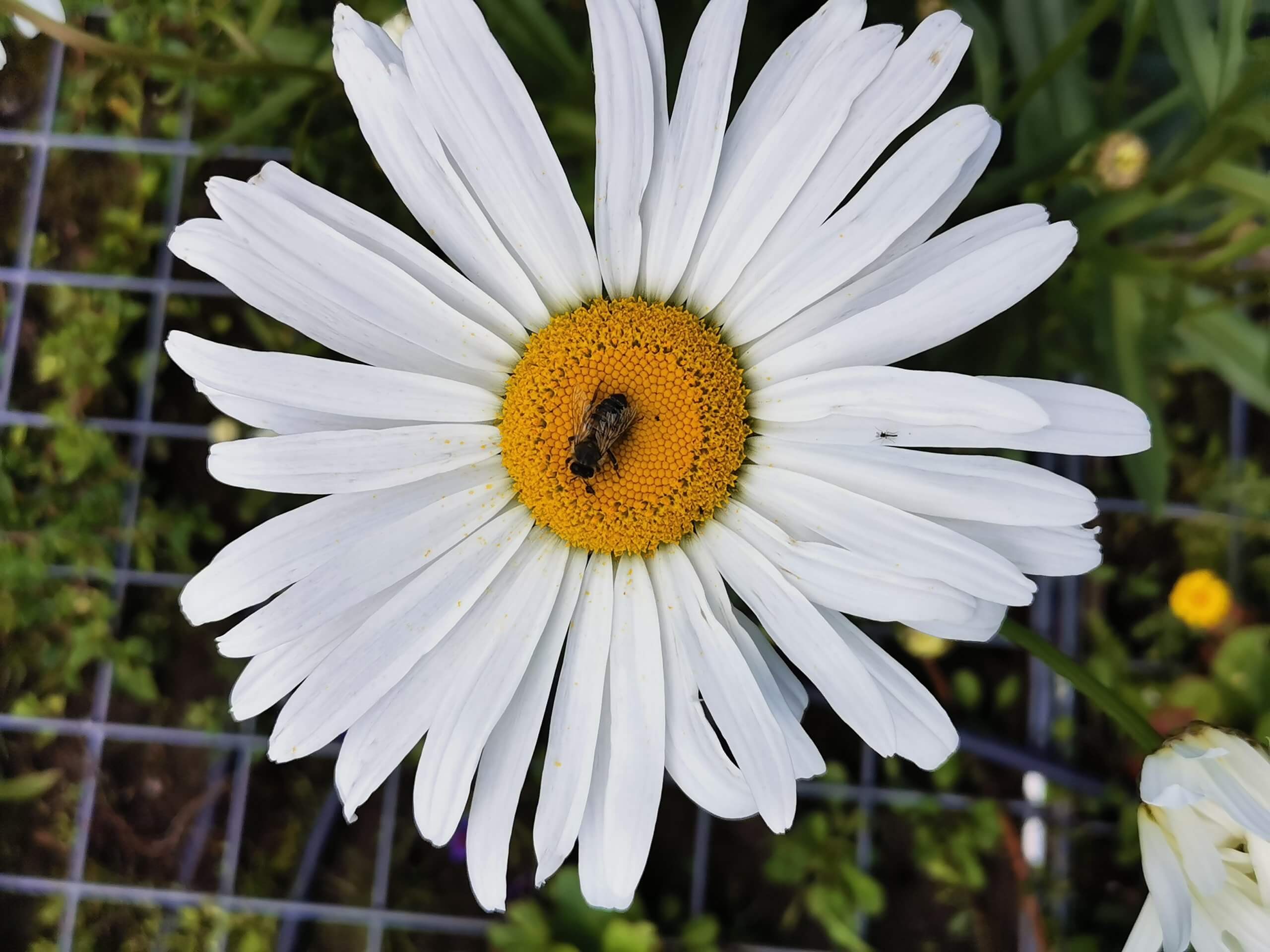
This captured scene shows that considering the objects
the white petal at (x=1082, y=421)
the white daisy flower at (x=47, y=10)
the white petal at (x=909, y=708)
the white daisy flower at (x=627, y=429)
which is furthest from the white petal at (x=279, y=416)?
the white petal at (x=1082, y=421)

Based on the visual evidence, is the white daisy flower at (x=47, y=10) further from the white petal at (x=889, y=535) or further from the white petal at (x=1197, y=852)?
the white petal at (x=1197, y=852)

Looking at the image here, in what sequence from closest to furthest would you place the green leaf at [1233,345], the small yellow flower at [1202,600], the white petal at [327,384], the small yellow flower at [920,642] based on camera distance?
the white petal at [327,384], the green leaf at [1233,345], the small yellow flower at [920,642], the small yellow flower at [1202,600]

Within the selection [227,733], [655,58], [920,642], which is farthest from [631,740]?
[227,733]

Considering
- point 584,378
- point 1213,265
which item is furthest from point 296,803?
point 1213,265

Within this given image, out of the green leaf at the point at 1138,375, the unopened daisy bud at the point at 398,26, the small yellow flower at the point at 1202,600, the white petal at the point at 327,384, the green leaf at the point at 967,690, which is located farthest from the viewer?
the green leaf at the point at 967,690

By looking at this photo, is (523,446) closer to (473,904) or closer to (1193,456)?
(473,904)

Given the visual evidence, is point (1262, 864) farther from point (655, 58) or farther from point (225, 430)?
point (225, 430)
